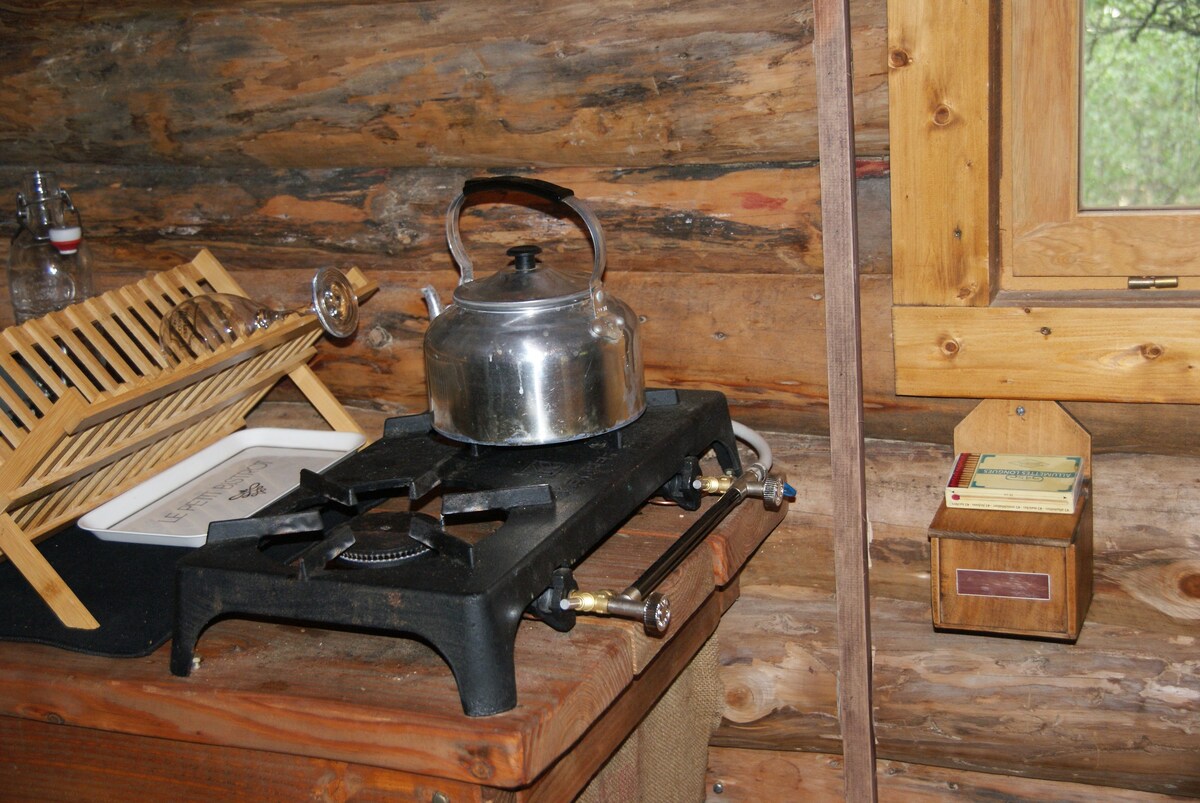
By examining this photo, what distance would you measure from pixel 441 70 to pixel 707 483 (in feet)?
2.19

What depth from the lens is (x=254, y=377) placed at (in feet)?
5.39

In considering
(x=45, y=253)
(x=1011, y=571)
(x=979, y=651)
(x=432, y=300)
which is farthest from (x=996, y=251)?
(x=45, y=253)

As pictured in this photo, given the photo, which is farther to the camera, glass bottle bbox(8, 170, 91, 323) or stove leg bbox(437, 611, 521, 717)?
glass bottle bbox(8, 170, 91, 323)

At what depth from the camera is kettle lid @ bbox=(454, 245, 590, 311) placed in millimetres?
1306

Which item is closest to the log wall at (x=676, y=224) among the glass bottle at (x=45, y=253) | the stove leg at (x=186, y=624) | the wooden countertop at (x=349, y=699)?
the glass bottle at (x=45, y=253)

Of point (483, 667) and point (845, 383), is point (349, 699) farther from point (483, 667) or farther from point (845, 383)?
point (845, 383)

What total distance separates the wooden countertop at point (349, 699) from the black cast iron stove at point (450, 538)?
0.03m

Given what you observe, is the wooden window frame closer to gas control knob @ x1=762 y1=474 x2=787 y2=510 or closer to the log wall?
the log wall

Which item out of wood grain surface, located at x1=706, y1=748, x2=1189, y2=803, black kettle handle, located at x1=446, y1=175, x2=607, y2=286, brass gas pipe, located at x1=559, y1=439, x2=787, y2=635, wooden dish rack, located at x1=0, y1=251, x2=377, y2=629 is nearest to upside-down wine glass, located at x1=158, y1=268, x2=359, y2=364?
wooden dish rack, located at x1=0, y1=251, x2=377, y2=629

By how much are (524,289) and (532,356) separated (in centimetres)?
9

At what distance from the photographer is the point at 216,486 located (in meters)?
1.61

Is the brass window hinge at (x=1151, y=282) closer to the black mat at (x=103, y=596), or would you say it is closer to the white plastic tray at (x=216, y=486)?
the white plastic tray at (x=216, y=486)

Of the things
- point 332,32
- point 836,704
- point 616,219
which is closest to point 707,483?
point 616,219

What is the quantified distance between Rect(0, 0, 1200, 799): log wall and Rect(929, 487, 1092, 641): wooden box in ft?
0.55
